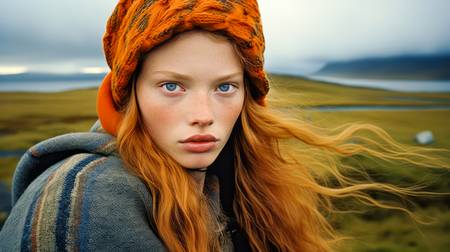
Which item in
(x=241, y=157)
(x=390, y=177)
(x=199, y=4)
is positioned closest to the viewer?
(x=199, y=4)

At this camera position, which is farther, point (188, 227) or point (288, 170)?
point (288, 170)

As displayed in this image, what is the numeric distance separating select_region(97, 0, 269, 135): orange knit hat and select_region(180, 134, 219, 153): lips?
388 mm

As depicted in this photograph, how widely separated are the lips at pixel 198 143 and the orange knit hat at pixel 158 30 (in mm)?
388

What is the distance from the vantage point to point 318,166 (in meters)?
3.07

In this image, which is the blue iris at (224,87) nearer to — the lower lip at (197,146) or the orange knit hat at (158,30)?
the orange knit hat at (158,30)

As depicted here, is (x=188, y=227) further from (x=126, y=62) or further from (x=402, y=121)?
(x=402, y=121)

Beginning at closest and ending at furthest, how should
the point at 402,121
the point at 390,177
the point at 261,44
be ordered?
the point at 261,44
the point at 390,177
the point at 402,121

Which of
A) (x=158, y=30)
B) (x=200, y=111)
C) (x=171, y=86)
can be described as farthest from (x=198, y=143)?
(x=158, y=30)

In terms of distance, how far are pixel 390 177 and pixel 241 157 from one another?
11.3 feet

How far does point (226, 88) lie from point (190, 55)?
0.27 m

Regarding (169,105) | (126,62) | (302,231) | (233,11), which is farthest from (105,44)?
(302,231)

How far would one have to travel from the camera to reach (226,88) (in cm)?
192

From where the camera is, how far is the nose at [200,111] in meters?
1.78

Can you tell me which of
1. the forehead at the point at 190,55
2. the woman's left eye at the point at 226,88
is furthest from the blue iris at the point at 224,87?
the forehead at the point at 190,55
